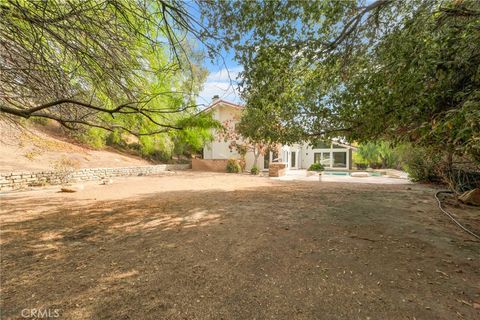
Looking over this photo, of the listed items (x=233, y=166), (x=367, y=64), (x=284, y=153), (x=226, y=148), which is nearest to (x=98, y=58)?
(x=367, y=64)

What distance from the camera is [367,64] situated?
4.82m

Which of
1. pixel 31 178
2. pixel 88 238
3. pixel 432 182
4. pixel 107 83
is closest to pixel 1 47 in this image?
pixel 107 83

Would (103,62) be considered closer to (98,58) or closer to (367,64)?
(98,58)

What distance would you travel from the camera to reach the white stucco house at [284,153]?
20469mm

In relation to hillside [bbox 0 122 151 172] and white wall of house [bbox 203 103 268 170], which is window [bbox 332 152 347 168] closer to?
white wall of house [bbox 203 103 268 170]

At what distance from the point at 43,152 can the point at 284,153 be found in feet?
64.1

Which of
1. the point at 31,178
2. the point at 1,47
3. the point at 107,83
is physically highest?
the point at 1,47

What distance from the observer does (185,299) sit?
2357 mm

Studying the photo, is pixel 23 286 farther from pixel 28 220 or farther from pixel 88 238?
pixel 28 220

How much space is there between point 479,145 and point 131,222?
5888 mm

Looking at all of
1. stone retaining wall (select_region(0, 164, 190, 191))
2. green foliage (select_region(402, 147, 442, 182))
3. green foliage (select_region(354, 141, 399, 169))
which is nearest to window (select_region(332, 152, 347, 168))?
green foliage (select_region(354, 141, 399, 169))

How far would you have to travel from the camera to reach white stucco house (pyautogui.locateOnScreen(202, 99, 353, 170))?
67.2ft

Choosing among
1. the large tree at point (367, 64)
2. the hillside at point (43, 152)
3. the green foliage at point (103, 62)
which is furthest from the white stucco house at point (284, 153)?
the green foliage at point (103, 62)

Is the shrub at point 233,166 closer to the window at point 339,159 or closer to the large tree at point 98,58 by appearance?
the window at point 339,159
